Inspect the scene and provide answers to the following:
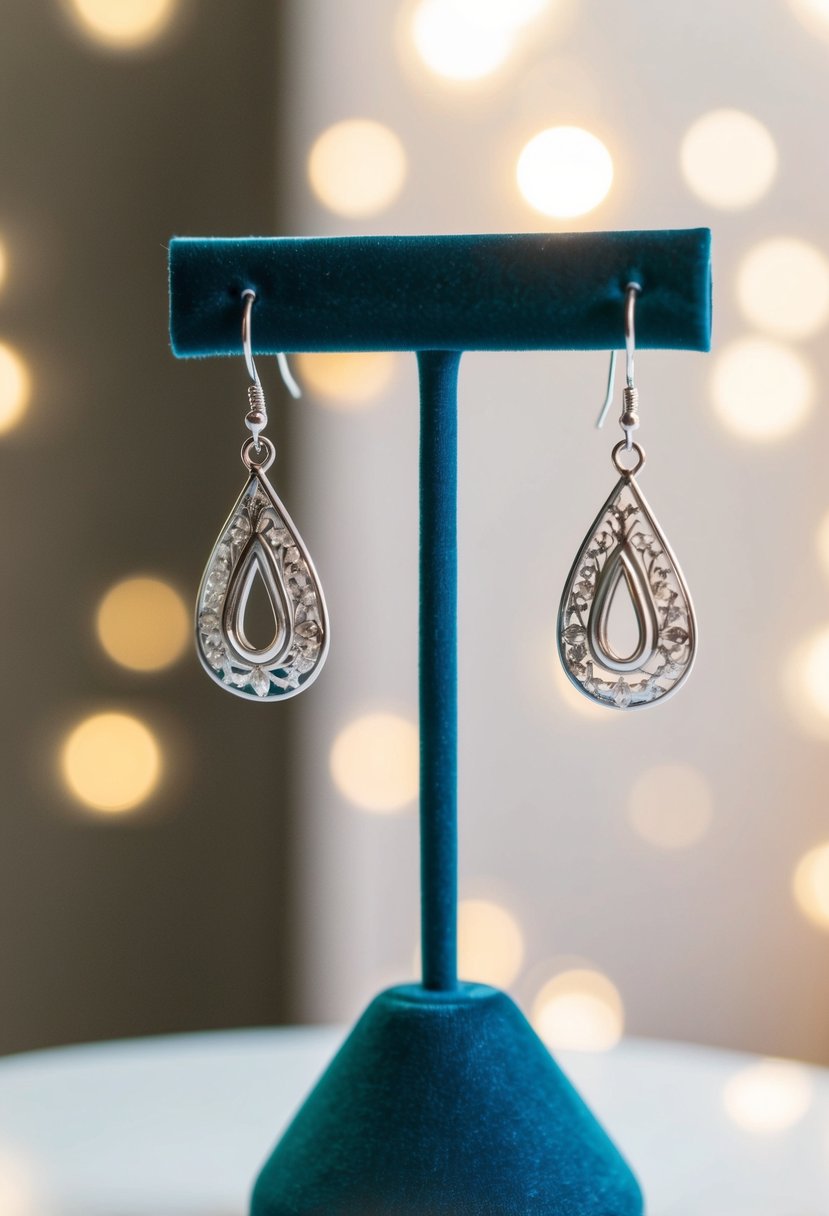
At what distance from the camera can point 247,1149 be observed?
2.16ft

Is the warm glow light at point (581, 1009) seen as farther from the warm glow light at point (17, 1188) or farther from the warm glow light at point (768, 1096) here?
the warm glow light at point (17, 1188)

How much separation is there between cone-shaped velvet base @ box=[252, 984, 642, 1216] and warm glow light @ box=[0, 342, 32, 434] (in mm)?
641

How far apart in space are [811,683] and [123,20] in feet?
2.52

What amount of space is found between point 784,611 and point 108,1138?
64 centimetres

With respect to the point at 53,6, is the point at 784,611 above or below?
below

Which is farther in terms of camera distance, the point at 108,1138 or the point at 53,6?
the point at 53,6

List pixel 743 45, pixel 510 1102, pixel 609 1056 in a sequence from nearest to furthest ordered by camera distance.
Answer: pixel 510 1102, pixel 609 1056, pixel 743 45

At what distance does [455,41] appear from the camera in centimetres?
107

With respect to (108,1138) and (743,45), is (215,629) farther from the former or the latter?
(743,45)

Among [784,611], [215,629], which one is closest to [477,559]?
[784,611]

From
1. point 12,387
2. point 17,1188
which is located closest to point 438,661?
point 17,1188

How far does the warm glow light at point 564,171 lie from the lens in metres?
1.04

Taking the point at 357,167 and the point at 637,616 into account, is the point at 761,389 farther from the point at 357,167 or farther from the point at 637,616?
the point at 637,616

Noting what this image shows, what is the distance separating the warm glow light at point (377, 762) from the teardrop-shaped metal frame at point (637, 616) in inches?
21.9
